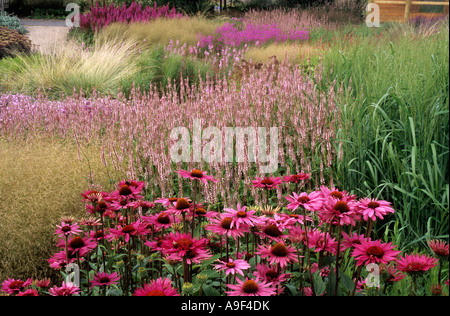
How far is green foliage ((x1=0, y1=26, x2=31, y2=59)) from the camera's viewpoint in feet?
36.2

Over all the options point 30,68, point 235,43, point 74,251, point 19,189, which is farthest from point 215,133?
point 235,43

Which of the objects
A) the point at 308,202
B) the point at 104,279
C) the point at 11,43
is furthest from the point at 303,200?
the point at 11,43

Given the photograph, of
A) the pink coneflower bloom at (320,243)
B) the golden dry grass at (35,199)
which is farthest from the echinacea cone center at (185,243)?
the golden dry grass at (35,199)

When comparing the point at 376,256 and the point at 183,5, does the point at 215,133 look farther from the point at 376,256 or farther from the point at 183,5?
the point at 183,5

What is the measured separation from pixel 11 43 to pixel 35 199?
31.9 feet

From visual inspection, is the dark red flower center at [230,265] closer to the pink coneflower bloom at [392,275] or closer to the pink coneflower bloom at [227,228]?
the pink coneflower bloom at [227,228]

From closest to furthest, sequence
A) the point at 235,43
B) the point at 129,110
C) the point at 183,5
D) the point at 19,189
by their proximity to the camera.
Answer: the point at 19,189
the point at 129,110
the point at 235,43
the point at 183,5

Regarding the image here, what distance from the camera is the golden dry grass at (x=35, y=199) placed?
2.82 meters

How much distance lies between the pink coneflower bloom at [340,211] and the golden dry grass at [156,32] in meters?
8.98

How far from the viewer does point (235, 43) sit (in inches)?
393

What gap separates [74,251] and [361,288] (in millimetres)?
1124

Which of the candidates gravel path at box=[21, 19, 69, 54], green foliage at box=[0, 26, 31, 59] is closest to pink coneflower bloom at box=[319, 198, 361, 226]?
green foliage at box=[0, 26, 31, 59]

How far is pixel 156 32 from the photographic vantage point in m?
10.5

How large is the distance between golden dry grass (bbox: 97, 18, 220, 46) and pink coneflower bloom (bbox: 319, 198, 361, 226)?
8.98 metres
